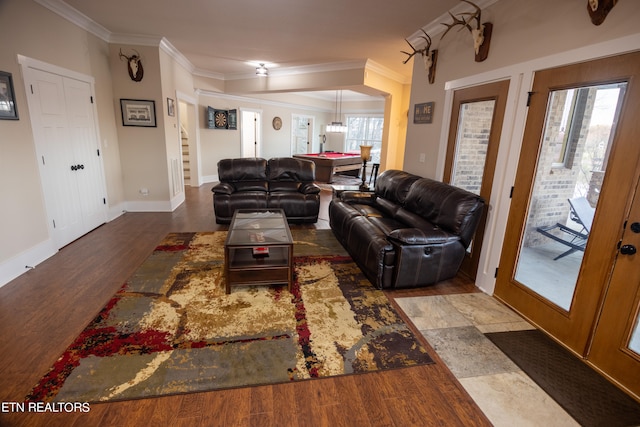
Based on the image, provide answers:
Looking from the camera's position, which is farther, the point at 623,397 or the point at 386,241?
the point at 386,241

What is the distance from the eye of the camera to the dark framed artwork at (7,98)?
2.75 m

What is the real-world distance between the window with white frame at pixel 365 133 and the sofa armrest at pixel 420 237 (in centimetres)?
878

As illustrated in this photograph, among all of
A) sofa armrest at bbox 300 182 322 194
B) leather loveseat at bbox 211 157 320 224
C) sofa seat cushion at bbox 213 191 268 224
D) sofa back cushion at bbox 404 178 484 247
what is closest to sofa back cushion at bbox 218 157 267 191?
leather loveseat at bbox 211 157 320 224

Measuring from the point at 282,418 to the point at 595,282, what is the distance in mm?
2094

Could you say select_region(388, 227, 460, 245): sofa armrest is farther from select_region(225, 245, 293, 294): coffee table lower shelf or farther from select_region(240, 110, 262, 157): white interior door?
select_region(240, 110, 262, 157): white interior door

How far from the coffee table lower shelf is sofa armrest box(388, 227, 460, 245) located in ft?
3.12

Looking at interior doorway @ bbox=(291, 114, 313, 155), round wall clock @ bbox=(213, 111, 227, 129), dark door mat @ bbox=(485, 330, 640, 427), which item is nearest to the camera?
dark door mat @ bbox=(485, 330, 640, 427)

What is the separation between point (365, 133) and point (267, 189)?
7.42 meters

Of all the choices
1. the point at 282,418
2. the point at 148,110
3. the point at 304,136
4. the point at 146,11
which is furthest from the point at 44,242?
the point at 304,136

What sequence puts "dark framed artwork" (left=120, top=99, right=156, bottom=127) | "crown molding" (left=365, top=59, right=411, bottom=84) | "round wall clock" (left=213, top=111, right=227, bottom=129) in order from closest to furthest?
"dark framed artwork" (left=120, top=99, right=156, bottom=127), "crown molding" (left=365, top=59, right=411, bottom=84), "round wall clock" (left=213, top=111, right=227, bottom=129)

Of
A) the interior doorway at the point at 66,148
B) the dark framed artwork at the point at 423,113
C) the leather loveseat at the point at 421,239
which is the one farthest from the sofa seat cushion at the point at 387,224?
the interior doorway at the point at 66,148

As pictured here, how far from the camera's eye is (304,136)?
11125 mm

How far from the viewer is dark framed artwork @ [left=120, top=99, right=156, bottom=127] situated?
4828 mm

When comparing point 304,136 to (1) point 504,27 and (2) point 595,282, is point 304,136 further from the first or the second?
(2) point 595,282
